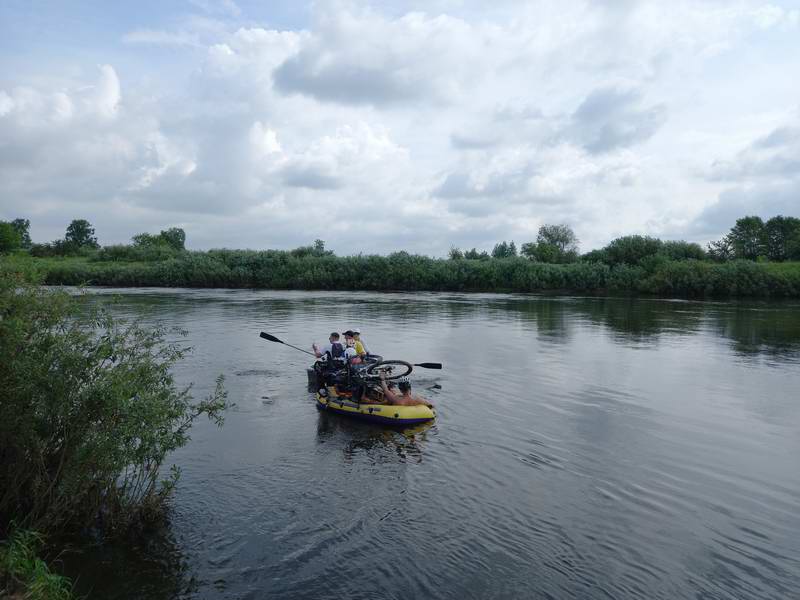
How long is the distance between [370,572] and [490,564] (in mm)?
1618

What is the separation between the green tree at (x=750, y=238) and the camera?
87.1 m

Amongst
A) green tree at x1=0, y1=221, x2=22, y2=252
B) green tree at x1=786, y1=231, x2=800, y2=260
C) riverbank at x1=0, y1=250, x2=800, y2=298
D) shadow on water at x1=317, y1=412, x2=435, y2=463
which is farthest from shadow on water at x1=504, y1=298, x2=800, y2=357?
green tree at x1=786, y1=231, x2=800, y2=260

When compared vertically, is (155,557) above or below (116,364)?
below

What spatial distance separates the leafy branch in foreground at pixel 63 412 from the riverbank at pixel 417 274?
6846cm

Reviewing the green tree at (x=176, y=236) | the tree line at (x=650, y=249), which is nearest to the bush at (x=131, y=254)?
the tree line at (x=650, y=249)

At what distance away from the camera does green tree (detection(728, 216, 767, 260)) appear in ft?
286

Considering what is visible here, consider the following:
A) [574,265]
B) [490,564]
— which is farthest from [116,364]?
[574,265]

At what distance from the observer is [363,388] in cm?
1475

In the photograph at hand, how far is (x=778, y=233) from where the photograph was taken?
86.8 m

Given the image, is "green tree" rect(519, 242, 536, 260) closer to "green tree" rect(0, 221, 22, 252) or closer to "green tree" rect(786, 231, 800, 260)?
"green tree" rect(786, 231, 800, 260)

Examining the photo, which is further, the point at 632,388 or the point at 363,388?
the point at 632,388

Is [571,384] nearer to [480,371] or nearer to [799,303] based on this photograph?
[480,371]

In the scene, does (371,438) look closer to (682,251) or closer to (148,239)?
(682,251)

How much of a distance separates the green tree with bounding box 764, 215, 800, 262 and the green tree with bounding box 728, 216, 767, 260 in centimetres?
63
